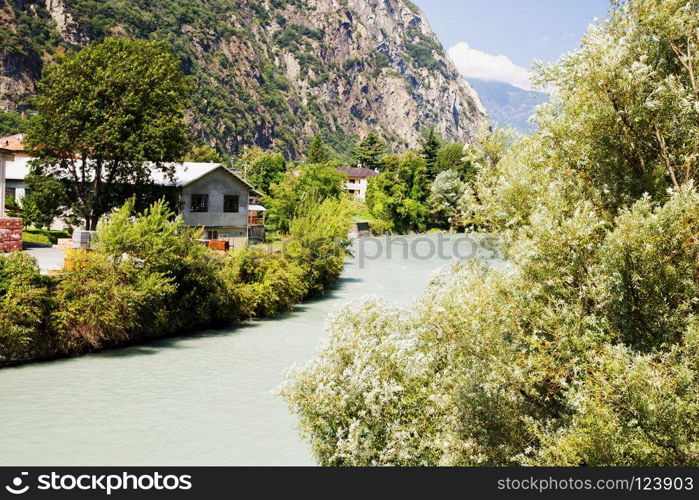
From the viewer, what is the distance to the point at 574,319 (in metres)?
8.70

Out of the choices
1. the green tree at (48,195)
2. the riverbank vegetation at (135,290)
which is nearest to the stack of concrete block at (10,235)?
the green tree at (48,195)

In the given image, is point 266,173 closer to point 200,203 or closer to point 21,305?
point 200,203

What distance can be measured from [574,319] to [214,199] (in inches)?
1655

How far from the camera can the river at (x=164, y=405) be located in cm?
1658

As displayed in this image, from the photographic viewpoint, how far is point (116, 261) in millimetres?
28266

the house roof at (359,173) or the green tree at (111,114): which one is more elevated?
the house roof at (359,173)

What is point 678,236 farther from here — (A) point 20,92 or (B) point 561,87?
(A) point 20,92

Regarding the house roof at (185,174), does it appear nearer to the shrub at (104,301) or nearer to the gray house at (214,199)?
the gray house at (214,199)

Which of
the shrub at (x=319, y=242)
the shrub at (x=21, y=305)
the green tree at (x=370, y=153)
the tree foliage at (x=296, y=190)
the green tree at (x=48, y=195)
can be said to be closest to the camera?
the shrub at (x=21, y=305)

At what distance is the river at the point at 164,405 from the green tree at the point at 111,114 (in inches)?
519

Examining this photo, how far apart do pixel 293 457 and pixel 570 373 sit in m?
9.65

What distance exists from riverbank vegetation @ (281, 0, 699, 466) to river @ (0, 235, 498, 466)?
10.2ft

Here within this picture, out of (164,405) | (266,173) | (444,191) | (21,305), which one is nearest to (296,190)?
(266,173)

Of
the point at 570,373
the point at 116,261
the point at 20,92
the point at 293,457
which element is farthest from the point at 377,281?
the point at 20,92
